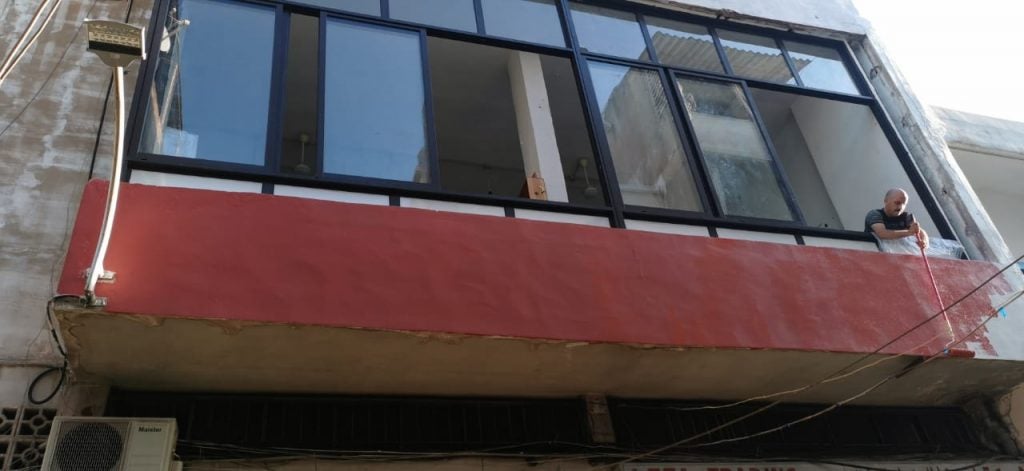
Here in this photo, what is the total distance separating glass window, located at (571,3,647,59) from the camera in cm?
784

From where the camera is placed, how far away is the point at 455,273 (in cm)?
507

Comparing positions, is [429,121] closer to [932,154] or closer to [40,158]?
[40,158]

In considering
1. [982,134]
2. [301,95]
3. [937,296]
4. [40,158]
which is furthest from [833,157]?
[40,158]

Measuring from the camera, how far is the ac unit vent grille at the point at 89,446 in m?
4.46

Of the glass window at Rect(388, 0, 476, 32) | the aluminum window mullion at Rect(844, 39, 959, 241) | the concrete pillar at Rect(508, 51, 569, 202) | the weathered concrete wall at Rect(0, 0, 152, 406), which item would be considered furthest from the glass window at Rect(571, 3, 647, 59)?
the weathered concrete wall at Rect(0, 0, 152, 406)

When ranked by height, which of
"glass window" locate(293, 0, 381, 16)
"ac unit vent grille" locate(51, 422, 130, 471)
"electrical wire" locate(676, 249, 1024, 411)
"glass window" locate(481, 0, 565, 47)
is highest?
"glass window" locate(481, 0, 565, 47)

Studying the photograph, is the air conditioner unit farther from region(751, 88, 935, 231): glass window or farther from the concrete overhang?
region(751, 88, 935, 231): glass window

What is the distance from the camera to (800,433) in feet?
22.0

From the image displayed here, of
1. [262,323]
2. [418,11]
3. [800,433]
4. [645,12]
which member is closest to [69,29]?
[418,11]

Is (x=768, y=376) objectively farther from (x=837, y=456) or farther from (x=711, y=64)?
(x=711, y=64)

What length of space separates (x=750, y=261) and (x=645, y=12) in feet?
12.3

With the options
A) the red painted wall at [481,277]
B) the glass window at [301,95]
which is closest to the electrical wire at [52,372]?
the red painted wall at [481,277]

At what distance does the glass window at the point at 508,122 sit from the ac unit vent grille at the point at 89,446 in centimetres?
356

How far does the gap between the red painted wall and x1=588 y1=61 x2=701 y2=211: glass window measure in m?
1.04
